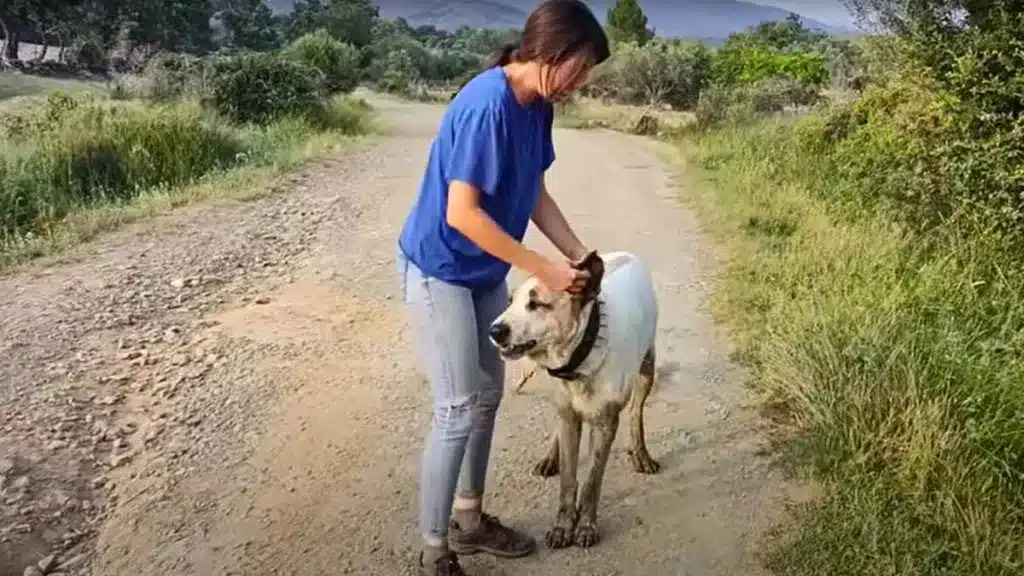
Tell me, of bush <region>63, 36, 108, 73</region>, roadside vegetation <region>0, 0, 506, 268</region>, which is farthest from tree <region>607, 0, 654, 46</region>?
bush <region>63, 36, 108, 73</region>

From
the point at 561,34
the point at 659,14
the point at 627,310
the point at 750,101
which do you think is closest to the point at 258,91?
the point at 750,101

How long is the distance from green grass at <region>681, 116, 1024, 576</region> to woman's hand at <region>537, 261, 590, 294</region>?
1424mm

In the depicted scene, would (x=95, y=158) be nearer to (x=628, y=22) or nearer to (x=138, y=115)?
(x=138, y=115)

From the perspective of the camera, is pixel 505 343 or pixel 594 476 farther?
pixel 594 476

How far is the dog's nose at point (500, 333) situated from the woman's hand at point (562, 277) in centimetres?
20

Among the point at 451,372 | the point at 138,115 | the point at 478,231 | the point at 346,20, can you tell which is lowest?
the point at 346,20

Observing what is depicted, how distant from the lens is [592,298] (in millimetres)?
3670

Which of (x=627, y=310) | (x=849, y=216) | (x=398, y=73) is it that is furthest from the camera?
(x=398, y=73)

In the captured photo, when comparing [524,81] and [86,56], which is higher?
[524,81]

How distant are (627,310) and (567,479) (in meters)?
0.70

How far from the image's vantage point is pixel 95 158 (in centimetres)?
1194

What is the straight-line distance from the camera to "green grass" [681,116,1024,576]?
397cm

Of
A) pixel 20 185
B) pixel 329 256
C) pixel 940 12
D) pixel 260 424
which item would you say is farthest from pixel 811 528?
pixel 20 185

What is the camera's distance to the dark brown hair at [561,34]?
123 inches
